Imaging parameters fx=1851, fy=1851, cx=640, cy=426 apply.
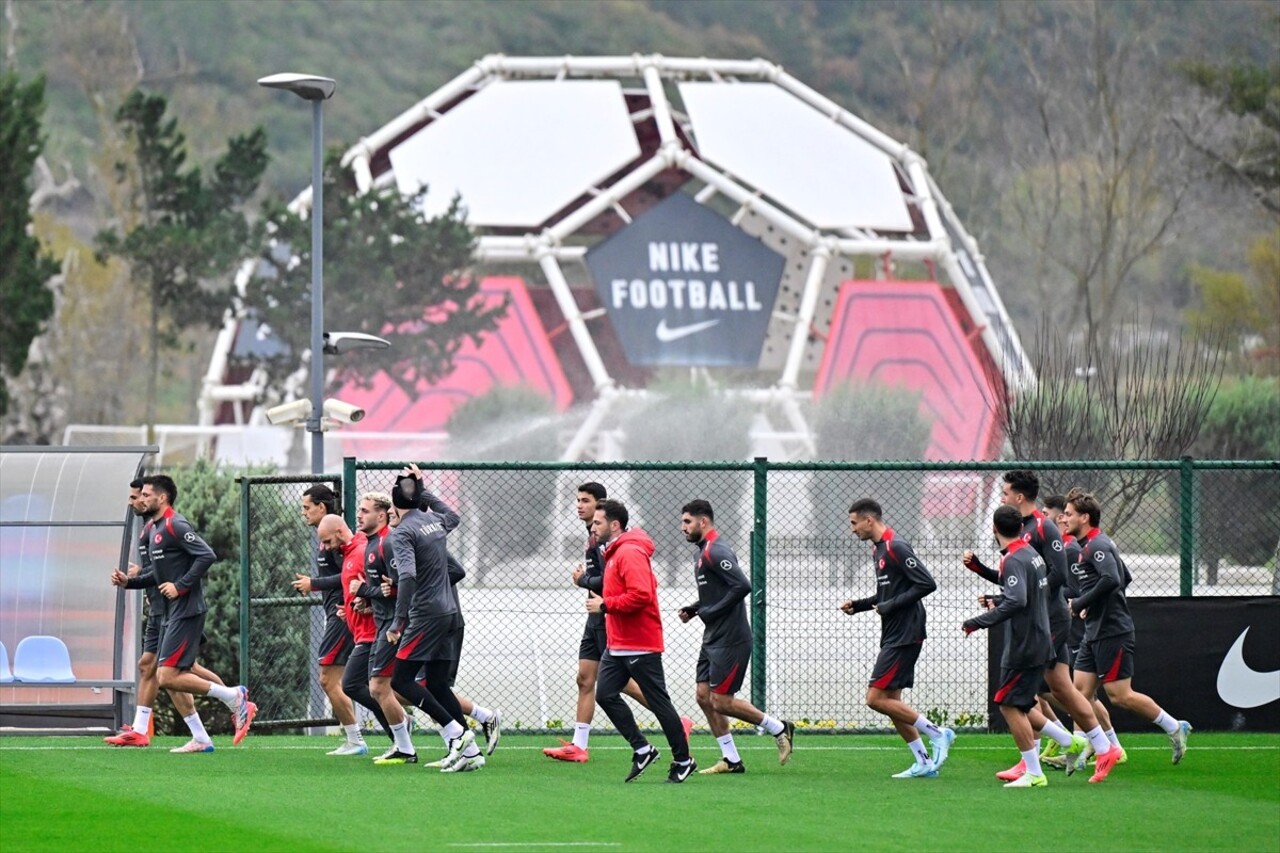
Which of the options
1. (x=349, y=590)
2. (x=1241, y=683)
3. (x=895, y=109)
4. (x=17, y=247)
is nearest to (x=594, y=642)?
(x=349, y=590)

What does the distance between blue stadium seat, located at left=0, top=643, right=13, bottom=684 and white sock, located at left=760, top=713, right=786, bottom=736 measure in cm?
586

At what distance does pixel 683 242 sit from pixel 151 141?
44.6 feet

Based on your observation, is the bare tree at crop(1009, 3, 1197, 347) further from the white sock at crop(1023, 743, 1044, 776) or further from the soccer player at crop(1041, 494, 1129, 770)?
the white sock at crop(1023, 743, 1044, 776)

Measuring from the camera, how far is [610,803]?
10.2m

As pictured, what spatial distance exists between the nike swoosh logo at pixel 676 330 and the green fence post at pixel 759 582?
31975 millimetres

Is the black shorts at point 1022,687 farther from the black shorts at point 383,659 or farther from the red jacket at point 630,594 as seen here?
the black shorts at point 383,659

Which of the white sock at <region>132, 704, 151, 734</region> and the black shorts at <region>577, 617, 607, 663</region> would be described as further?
the white sock at <region>132, 704, 151, 734</region>

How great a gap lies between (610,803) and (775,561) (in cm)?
790

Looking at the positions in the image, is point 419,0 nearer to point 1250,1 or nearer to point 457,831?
point 1250,1

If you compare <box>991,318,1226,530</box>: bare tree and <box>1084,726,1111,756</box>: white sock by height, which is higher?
<box>991,318,1226,530</box>: bare tree

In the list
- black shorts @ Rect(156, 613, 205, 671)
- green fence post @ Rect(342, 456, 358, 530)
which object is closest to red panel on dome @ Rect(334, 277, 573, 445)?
green fence post @ Rect(342, 456, 358, 530)

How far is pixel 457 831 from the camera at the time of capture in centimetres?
909

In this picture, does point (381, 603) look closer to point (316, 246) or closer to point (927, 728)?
point (927, 728)

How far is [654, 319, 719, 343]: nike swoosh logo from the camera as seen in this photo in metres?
45.8
